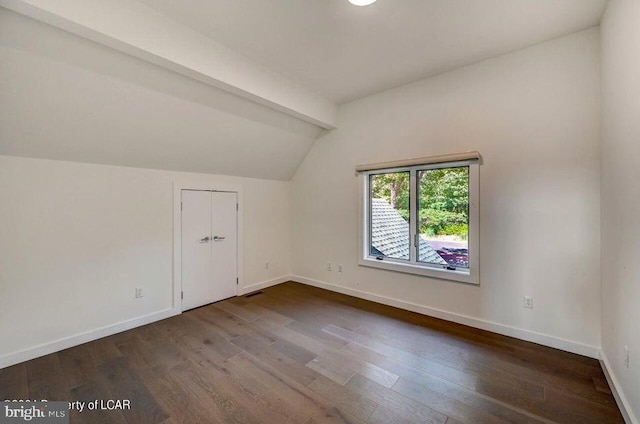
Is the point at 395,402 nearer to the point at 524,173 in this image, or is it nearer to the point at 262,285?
the point at 524,173

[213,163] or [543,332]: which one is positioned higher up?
[213,163]

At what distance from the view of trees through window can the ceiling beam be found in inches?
72.1

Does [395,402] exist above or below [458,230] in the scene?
below

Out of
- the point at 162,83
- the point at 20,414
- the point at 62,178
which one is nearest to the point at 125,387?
the point at 20,414

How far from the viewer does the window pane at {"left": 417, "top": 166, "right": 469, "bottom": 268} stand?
121 inches

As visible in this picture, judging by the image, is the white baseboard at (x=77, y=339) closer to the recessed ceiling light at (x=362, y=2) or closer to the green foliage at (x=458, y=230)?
the green foliage at (x=458, y=230)

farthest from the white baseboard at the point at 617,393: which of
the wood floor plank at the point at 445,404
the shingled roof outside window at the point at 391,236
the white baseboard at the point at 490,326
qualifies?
the shingled roof outside window at the point at 391,236

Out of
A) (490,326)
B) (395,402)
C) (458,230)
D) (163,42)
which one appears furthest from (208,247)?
(490,326)

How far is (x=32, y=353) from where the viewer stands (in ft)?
7.83

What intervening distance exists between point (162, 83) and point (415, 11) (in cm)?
225

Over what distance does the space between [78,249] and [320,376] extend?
260 cm

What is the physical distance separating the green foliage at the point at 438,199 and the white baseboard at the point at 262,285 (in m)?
2.32

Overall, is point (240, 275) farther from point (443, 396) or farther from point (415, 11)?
point (415, 11)

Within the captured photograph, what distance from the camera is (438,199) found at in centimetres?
325
